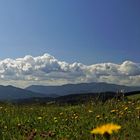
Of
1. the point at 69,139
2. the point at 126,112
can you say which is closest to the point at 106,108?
the point at 126,112

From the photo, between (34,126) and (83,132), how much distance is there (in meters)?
2.13

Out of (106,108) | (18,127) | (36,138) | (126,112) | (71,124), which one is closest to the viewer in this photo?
(36,138)

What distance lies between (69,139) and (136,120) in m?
2.80

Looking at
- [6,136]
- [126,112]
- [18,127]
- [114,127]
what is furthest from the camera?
[126,112]

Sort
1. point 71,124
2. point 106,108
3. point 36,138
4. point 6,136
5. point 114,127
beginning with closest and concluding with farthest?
1. point 114,127
2. point 36,138
3. point 6,136
4. point 71,124
5. point 106,108

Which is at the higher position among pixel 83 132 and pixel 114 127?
pixel 114 127

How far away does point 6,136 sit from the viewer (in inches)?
324

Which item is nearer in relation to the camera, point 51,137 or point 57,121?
point 51,137

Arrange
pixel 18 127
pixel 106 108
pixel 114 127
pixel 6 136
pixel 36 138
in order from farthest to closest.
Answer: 1. pixel 106 108
2. pixel 18 127
3. pixel 6 136
4. pixel 36 138
5. pixel 114 127

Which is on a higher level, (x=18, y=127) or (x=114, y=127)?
(x=114, y=127)

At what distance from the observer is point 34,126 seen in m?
10.5

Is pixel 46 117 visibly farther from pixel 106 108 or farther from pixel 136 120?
pixel 136 120

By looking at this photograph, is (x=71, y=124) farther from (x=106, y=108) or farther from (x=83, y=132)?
(x=106, y=108)

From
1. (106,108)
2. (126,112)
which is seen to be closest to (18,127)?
(126,112)
